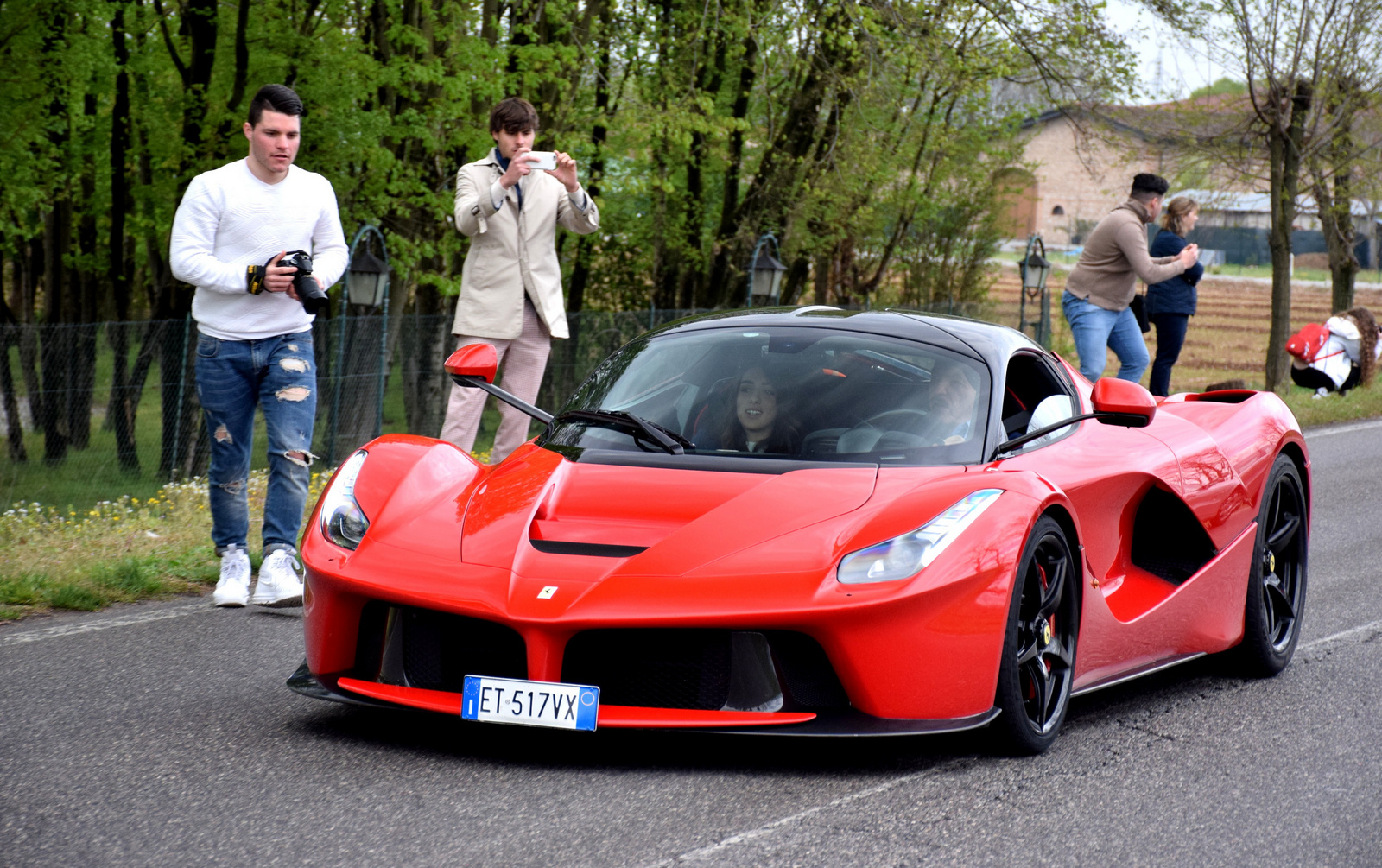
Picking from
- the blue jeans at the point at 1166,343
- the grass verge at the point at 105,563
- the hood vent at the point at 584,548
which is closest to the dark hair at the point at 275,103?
the grass verge at the point at 105,563

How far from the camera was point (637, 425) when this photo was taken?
4.78 m

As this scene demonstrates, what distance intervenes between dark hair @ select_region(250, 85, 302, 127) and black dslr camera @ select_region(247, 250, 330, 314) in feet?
1.82

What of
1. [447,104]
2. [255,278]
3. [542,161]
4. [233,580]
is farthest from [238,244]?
[447,104]

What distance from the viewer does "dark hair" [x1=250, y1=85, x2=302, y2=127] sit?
6070 mm

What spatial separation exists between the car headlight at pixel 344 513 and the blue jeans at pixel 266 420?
1.44 metres

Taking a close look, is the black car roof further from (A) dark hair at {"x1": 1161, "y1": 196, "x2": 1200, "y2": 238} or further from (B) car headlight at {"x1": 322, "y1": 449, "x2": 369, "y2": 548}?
(A) dark hair at {"x1": 1161, "y1": 196, "x2": 1200, "y2": 238}

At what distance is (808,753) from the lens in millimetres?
4074

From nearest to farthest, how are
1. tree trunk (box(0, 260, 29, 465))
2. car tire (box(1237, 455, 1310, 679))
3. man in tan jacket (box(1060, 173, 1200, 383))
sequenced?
car tire (box(1237, 455, 1310, 679)) → man in tan jacket (box(1060, 173, 1200, 383)) → tree trunk (box(0, 260, 29, 465))

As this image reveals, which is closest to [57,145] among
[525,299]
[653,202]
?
[653,202]

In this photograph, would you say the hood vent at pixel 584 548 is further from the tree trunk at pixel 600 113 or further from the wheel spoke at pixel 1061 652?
the tree trunk at pixel 600 113

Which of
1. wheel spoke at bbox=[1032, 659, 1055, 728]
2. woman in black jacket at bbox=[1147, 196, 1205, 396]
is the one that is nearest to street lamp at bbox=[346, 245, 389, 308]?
woman in black jacket at bbox=[1147, 196, 1205, 396]

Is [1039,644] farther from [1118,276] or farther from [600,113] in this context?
[600,113]

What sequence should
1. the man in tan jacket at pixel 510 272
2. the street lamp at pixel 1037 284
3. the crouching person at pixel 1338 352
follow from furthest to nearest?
1. the street lamp at pixel 1037 284
2. the crouching person at pixel 1338 352
3. the man in tan jacket at pixel 510 272

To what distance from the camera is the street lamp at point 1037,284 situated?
2511cm
